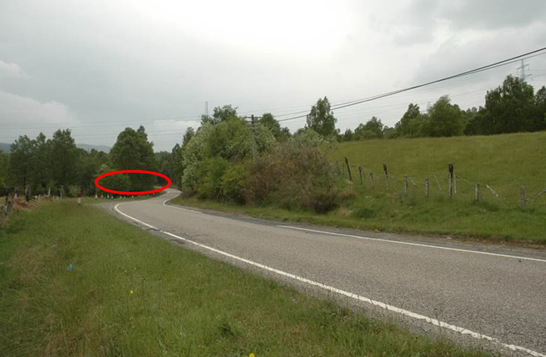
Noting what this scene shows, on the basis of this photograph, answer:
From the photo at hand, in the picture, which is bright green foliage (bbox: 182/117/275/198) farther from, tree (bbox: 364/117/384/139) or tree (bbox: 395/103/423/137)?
tree (bbox: 364/117/384/139)

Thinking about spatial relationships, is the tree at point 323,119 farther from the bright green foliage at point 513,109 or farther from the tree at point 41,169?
the tree at point 41,169

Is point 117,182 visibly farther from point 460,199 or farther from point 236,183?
point 460,199

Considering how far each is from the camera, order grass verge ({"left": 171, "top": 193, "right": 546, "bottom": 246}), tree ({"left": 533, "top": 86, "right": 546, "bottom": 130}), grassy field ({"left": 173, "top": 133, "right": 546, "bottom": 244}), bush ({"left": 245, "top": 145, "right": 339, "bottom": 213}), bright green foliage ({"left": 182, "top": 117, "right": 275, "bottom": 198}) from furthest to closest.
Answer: tree ({"left": 533, "top": 86, "right": 546, "bottom": 130})
bright green foliage ({"left": 182, "top": 117, "right": 275, "bottom": 198})
bush ({"left": 245, "top": 145, "right": 339, "bottom": 213})
grassy field ({"left": 173, "top": 133, "right": 546, "bottom": 244})
grass verge ({"left": 171, "top": 193, "right": 546, "bottom": 246})

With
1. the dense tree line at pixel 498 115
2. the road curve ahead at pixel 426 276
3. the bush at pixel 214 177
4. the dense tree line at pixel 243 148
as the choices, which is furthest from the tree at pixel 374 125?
the road curve ahead at pixel 426 276

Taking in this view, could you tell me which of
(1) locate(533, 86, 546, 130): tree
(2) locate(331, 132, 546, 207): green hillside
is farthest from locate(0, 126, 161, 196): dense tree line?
(1) locate(533, 86, 546, 130): tree

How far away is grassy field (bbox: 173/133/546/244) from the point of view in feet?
37.9

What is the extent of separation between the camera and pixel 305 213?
1895 cm

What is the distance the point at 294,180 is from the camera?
21875mm

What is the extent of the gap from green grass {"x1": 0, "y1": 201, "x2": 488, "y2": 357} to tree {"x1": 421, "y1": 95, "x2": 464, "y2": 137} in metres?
69.7

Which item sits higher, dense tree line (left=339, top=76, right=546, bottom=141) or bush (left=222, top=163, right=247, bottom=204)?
dense tree line (left=339, top=76, right=546, bottom=141)

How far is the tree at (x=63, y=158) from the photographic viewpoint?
259 ft

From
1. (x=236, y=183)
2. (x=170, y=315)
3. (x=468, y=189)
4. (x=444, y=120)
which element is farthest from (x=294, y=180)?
(x=444, y=120)

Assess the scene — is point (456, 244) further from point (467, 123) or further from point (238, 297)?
point (467, 123)

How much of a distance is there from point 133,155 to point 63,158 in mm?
17230
